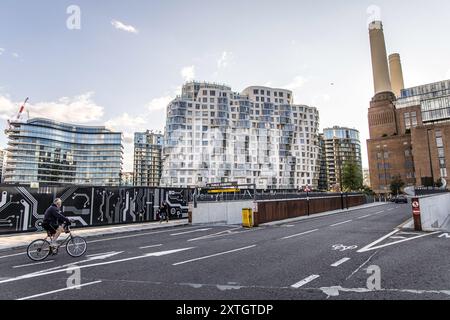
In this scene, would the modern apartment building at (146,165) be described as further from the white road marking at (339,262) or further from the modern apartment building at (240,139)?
the white road marking at (339,262)

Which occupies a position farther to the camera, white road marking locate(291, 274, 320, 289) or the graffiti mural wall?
the graffiti mural wall

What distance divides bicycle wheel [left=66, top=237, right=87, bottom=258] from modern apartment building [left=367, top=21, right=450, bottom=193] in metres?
112

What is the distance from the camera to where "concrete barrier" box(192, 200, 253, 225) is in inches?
964

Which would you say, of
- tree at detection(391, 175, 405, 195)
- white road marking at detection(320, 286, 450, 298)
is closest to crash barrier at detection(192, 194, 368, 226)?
white road marking at detection(320, 286, 450, 298)

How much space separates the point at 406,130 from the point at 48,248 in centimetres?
13391

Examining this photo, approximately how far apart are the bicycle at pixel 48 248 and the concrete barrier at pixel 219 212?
45.4 ft

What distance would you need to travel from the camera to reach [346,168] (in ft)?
289

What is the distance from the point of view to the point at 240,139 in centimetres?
11100

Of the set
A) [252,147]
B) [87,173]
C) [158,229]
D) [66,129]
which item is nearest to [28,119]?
[66,129]

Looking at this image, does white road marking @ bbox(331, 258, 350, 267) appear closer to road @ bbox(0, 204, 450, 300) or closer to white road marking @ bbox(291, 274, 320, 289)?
road @ bbox(0, 204, 450, 300)

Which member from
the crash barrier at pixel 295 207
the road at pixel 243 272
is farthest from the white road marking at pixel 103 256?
the crash barrier at pixel 295 207

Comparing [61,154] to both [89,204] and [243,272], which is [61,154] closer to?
[89,204]

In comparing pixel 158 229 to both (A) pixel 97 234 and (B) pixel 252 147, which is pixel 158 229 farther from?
(B) pixel 252 147

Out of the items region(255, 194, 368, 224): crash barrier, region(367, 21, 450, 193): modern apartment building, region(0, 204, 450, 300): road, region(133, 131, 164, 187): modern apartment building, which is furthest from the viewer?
region(133, 131, 164, 187): modern apartment building
